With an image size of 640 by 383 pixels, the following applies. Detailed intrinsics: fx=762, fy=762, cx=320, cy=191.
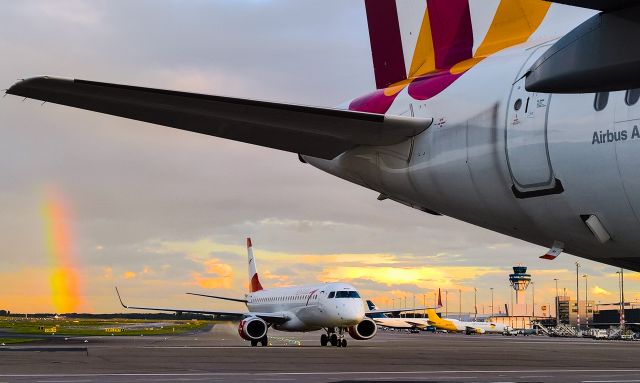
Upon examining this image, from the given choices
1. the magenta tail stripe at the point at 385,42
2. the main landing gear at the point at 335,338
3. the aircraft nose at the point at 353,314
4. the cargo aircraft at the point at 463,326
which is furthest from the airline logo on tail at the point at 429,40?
the cargo aircraft at the point at 463,326

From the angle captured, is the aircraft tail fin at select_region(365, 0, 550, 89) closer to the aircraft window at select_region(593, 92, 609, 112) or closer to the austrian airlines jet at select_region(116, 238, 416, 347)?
the aircraft window at select_region(593, 92, 609, 112)

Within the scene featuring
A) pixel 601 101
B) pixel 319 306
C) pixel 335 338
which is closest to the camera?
pixel 601 101

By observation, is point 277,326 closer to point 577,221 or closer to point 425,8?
point 425,8

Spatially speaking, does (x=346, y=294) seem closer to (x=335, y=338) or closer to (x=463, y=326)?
(x=335, y=338)

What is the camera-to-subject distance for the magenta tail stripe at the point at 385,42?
13516 mm

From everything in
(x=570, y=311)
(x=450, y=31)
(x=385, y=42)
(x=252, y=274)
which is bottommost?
(x=570, y=311)

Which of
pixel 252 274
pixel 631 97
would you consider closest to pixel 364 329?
pixel 252 274

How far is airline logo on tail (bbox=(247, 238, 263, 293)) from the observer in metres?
68.4

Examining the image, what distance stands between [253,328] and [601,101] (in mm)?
38644

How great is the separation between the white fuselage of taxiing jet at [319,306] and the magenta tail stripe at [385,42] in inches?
1120

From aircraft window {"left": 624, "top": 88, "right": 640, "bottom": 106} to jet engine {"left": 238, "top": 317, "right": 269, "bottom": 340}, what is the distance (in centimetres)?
3848

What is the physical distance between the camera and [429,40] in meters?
12.5

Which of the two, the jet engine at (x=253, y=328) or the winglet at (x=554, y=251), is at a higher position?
the winglet at (x=554, y=251)

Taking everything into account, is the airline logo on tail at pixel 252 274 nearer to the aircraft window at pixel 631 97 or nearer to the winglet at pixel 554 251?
the winglet at pixel 554 251
